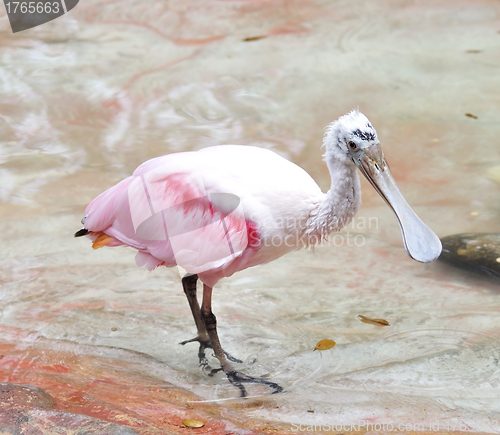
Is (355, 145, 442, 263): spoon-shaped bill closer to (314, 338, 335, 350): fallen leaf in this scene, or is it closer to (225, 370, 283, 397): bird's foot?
(314, 338, 335, 350): fallen leaf

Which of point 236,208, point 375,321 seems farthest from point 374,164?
point 375,321

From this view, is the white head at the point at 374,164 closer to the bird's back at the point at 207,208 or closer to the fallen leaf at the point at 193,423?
the bird's back at the point at 207,208

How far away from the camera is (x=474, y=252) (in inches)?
195

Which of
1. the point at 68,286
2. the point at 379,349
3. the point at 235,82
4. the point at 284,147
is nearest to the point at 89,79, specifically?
the point at 235,82

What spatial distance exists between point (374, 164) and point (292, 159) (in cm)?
301

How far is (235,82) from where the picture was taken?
310 inches

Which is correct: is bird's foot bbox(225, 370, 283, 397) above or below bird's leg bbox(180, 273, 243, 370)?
below

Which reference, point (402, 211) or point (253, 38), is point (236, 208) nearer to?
point (402, 211)

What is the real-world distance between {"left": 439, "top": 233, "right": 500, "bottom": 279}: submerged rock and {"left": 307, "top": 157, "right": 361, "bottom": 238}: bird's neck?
5.50ft

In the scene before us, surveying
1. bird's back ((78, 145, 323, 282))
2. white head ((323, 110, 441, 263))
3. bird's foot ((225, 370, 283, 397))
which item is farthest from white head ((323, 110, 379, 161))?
bird's foot ((225, 370, 283, 397))

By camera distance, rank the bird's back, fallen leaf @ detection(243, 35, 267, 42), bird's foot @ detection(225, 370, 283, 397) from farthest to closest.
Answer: fallen leaf @ detection(243, 35, 267, 42) → bird's foot @ detection(225, 370, 283, 397) → the bird's back

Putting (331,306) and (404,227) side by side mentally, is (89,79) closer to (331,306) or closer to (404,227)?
(331,306)

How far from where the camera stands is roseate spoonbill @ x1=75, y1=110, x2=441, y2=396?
3.57 metres

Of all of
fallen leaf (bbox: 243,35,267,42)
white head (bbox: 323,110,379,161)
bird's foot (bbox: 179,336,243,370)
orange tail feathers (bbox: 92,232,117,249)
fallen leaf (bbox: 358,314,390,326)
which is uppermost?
white head (bbox: 323,110,379,161)
